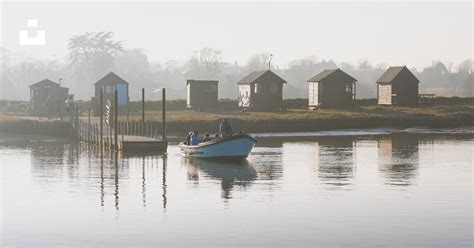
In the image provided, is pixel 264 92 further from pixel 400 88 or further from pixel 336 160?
pixel 336 160

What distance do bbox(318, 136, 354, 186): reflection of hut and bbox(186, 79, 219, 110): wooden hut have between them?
26.9 m

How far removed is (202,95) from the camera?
360ft

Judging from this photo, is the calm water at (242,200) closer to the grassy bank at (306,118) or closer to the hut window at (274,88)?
the grassy bank at (306,118)

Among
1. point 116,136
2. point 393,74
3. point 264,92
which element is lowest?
point 116,136

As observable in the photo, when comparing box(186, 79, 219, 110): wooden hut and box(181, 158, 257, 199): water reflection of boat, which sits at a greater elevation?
box(186, 79, 219, 110): wooden hut

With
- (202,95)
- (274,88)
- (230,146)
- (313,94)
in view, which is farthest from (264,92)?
(230,146)

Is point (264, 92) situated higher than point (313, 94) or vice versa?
point (264, 92)

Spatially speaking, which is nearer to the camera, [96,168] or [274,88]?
[96,168]

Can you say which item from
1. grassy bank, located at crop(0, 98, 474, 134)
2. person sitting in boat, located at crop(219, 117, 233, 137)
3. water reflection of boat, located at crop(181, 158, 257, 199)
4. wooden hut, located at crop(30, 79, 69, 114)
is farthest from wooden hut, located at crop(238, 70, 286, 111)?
person sitting in boat, located at crop(219, 117, 233, 137)

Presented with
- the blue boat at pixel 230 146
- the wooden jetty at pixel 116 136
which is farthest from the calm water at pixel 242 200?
the wooden jetty at pixel 116 136

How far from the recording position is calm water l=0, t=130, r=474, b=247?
29.8 meters

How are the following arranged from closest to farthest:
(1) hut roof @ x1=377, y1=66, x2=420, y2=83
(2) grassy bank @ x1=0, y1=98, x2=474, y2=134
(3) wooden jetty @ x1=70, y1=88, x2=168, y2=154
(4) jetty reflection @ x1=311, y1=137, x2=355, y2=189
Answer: (4) jetty reflection @ x1=311, y1=137, x2=355, y2=189
(3) wooden jetty @ x1=70, y1=88, x2=168, y2=154
(2) grassy bank @ x1=0, y1=98, x2=474, y2=134
(1) hut roof @ x1=377, y1=66, x2=420, y2=83

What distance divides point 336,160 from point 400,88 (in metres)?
56.3

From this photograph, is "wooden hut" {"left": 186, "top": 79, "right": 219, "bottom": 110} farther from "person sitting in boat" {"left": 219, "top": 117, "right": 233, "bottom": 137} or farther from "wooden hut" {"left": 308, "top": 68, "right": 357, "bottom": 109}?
"person sitting in boat" {"left": 219, "top": 117, "right": 233, "bottom": 137}
